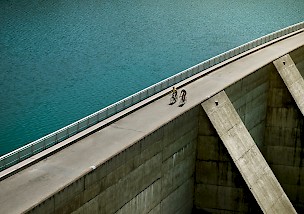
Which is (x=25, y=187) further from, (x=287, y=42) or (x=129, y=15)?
(x=129, y=15)

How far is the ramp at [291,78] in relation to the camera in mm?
30805

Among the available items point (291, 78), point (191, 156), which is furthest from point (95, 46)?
point (191, 156)

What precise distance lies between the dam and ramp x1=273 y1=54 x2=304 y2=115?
89 mm

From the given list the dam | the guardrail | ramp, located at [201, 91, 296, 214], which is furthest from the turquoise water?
ramp, located at [201, 91, 296, 214]

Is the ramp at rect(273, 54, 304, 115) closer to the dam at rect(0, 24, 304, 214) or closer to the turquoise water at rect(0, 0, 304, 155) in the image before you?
the dam at rect(0, 24, 304, 214)

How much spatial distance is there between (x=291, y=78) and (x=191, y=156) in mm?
11206

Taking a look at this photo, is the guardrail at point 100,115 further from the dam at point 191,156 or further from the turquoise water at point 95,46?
the turquoise water at point 95,46

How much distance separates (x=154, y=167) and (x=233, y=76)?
1096 cm

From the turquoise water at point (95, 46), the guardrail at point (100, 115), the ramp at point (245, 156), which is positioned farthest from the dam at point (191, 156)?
the turquoise water at point (95, 46)

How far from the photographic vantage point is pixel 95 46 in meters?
51.2

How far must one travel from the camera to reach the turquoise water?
3622 centimetres

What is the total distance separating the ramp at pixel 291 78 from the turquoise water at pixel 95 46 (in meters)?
11.3

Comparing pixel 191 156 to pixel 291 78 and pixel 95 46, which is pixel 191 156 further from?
pixel 95 46

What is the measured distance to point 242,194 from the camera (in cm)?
2300
